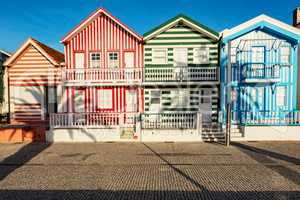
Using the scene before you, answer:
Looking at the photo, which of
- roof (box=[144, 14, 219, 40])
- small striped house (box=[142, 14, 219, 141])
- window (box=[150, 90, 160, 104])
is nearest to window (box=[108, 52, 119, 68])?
small striped house (box=[142, 14, 219, 141])

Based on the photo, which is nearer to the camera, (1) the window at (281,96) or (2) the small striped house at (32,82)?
(1) the window at (281,96)

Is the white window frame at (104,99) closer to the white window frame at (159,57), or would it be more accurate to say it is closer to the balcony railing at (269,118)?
the white window frame at (159,57)

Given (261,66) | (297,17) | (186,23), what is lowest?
(261,66)

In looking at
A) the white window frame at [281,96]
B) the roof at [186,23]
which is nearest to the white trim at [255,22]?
the roof at [186,23]

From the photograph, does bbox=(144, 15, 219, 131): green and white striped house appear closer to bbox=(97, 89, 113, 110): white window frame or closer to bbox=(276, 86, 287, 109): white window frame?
bbox=(97, 89, 113, 110): white window frame

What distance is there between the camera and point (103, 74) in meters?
11.4

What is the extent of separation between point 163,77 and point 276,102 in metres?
8.07

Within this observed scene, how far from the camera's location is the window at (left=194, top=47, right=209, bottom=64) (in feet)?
38.8

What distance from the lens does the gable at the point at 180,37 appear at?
1178cm

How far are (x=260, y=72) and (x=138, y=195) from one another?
1142 centimetres

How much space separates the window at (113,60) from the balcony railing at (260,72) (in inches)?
349

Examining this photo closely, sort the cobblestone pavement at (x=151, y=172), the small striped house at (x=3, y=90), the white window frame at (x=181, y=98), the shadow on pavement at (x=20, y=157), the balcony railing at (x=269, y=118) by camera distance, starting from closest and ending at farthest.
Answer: the cobblestone pavement at (x=151, y=172) < the shadow on pavement at (x=20, y=157) < the balcony railing at (x=269, y=118) < the white window frame at (x=181, y=98) < the small striped house at (x=3, y=90)

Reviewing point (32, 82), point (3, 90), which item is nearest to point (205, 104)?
point (32, 82)

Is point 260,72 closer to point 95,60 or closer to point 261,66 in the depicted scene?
point 261,66
